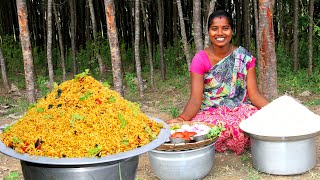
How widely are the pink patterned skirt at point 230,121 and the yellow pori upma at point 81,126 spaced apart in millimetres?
1344

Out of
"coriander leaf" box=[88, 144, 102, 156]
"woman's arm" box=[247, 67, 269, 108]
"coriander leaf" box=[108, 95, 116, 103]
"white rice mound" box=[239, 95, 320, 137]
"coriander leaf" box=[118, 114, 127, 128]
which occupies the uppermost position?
"coriander leaf" box=[108, 95, 116, 103]

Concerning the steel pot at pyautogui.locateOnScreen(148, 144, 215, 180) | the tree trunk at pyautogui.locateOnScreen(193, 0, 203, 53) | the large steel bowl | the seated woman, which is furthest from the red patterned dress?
the large steel bowl

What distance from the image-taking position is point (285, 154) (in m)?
2.86

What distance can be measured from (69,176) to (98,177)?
118mm

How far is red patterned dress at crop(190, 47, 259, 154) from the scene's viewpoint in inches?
130

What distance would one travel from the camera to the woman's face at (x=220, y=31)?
3.19 metres

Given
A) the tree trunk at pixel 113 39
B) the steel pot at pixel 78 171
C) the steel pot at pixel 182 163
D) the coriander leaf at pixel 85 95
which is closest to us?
the steel pot at pixel 78 171

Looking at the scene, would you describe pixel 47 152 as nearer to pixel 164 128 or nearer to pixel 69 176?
pixel 69 176

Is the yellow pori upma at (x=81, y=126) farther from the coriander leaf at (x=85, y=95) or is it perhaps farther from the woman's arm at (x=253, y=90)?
the woman's arm at (x=253, y=90)

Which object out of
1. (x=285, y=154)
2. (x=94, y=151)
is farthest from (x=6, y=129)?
(x=285, y=154)

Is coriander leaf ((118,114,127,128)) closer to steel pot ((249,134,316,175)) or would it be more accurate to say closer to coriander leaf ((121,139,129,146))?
coriander leaf ((121,139,129,146))

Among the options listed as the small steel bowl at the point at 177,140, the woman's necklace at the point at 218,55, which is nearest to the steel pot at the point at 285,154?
the small steel bowl at the point at 177,140

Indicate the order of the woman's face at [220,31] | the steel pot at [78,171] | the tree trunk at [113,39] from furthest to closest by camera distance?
the tree trunk at [113,39] → the woman's face at [220,31] → the steel pot at [78,171]

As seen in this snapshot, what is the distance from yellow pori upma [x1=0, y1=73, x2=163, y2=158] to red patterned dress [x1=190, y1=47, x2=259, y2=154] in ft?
4.51
